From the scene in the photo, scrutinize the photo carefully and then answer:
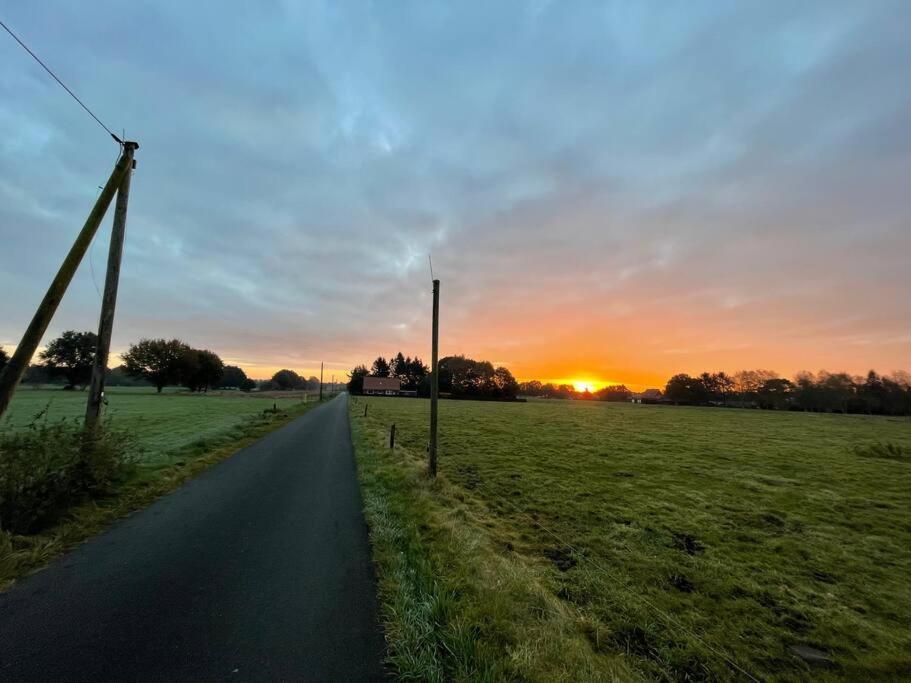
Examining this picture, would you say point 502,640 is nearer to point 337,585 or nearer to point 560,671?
point 560,671

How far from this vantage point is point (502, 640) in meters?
3.88

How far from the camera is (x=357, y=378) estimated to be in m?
127

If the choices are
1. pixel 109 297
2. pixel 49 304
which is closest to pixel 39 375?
pixel 109 297

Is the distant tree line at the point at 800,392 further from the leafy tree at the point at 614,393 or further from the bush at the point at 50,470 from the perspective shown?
the bush at the point at 50,470

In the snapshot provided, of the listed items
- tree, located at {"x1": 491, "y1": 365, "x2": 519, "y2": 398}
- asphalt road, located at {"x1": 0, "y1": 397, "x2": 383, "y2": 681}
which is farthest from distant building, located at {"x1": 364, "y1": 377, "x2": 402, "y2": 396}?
asphalt road, located at {"x1": 0, "y1": 397, "x2": 383, "y2": 681}

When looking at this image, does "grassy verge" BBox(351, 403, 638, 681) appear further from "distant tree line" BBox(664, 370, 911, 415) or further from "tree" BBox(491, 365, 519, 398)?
"distant tree line" BBox(664, 370, 911, 415)

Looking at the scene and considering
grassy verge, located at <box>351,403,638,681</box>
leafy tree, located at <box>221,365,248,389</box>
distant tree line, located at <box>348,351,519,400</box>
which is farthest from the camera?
leafy tree, located at <box>221,365,248,389</box>

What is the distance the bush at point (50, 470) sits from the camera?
5.88 metres

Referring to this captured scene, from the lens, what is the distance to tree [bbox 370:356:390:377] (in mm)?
Result: 128250

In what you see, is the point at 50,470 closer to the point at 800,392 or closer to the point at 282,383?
the point at 800,392

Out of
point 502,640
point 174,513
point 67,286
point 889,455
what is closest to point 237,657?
point 502,640

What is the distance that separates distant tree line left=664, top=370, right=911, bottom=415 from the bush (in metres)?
134

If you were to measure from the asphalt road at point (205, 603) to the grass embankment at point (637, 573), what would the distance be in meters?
0.55

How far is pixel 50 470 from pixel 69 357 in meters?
102
